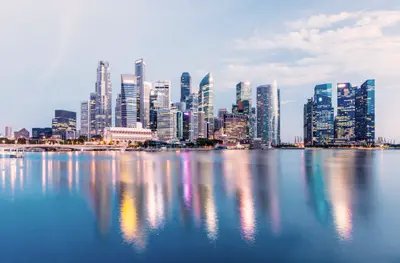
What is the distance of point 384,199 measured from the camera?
38.3 m

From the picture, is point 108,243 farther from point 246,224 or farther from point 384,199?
point 384,199

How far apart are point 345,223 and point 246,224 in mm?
8077

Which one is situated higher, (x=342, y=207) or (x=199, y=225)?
(x=199, y=225)

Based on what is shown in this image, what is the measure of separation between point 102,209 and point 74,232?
7.31 meters

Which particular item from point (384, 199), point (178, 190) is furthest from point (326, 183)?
point (178, 190)

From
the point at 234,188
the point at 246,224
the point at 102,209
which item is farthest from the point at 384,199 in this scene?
the point at 102,209

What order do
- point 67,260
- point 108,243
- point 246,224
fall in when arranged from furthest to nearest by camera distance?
point 246,224
point 108,243
point 67,260

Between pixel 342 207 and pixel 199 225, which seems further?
pixel 342 207

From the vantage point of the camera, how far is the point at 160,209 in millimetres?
31047

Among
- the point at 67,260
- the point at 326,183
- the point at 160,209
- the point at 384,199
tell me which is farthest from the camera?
the point at 326,183

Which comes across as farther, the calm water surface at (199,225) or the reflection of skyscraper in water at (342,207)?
the reflection of skyscraper in water at (342,207)

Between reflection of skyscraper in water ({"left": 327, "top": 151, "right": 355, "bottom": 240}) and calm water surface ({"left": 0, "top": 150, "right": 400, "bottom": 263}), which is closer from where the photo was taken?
calm water surface ({"left": 0, "top": 150, "right": 400, "bottom": 263})

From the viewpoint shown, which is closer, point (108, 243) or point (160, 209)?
point (108, 243)

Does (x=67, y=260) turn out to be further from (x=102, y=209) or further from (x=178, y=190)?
(x=178, y=190)
